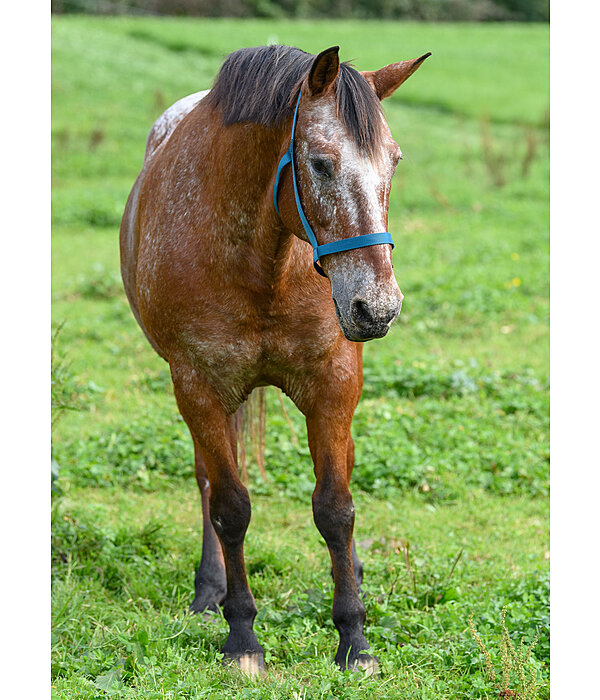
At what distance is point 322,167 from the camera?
8.40 feet

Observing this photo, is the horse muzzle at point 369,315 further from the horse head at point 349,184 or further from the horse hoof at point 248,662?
the horse hoof at point 248,662

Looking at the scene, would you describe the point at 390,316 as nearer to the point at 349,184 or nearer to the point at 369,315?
the point at 369,315

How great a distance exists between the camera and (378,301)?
2449 millimetres

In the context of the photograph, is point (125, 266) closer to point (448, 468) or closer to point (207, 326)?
point (207, 326)

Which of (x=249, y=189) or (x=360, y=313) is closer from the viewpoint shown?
(x=360, y=313)

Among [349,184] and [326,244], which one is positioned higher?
[349,184]

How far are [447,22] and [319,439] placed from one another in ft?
130

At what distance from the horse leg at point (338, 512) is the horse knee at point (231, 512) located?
0.30 metres

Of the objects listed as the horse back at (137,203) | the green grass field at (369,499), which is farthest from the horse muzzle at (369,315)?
the horse back at (137,203)

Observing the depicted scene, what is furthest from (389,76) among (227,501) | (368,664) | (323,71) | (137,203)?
(368,664)

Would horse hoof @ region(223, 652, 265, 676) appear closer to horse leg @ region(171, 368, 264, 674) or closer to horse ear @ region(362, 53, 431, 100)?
horse leg @ region(171, 368, 264, 674)

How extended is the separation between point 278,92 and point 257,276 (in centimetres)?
67

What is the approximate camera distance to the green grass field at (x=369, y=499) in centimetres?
306

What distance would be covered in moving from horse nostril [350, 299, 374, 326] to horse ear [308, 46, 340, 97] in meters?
0.71
